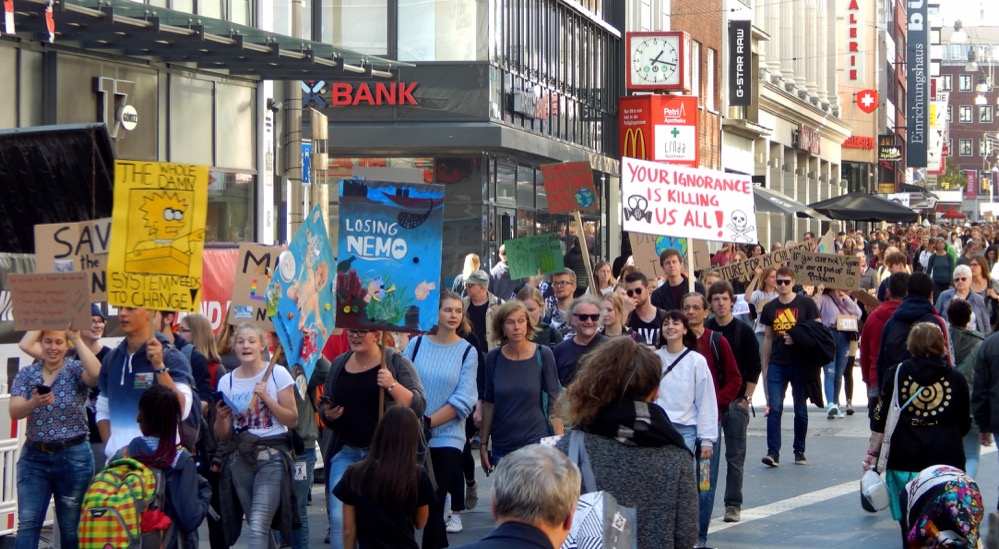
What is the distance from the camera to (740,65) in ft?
155

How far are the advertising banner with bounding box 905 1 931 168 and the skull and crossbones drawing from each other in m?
84.5

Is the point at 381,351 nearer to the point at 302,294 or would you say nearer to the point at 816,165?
the point at 302,294

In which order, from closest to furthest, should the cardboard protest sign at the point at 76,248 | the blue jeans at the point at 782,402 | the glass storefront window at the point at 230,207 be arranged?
1. the cardboard protest sign at the point at 76,248
2. the blue jeans at the point at 782,402
3. the glass storefront window at the point at 230,207

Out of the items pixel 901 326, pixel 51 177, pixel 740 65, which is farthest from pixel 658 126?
pixel 51 177

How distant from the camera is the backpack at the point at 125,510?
636 cm

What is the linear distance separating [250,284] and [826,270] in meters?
8.07

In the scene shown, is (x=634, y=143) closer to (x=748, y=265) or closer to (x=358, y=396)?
(x=748, y=265)

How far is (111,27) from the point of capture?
1391 cm

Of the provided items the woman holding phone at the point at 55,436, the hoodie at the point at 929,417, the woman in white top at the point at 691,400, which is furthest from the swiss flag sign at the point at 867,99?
the woman holding phone at the point at 55,436

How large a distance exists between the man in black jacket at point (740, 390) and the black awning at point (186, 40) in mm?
6279

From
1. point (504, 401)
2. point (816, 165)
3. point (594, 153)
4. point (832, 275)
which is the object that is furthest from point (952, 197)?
point (504, 401)

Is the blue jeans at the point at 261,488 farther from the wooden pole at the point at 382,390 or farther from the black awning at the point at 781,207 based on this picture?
the black awning at the point at 781,207

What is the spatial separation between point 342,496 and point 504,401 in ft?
9.39

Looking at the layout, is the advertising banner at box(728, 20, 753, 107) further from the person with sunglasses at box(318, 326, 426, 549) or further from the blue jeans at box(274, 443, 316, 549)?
the person with sunglasses at box(318, 326, 426, 549)
